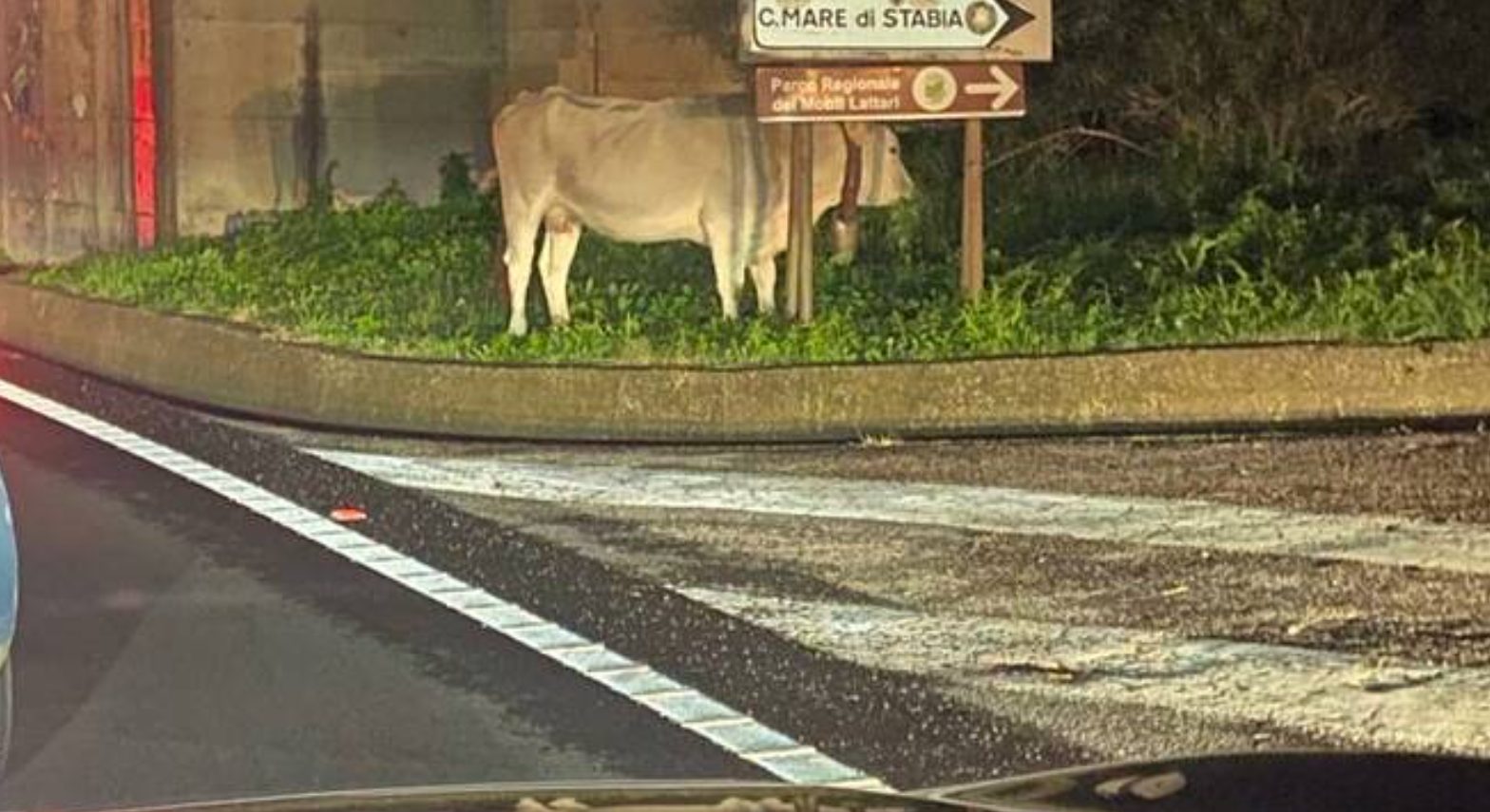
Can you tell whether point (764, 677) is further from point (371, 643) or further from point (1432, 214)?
point (1432, 214)

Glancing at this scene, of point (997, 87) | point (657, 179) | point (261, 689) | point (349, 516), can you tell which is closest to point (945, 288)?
point (997, 87)

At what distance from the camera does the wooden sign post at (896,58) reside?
45.3ft

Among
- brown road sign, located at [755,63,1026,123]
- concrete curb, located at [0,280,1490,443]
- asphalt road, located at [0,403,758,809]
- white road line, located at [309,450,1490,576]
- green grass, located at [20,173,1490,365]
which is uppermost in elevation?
brown road sign, located at [755,63,1026,123]

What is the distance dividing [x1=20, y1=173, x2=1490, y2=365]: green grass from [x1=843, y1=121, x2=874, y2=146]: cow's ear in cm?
110

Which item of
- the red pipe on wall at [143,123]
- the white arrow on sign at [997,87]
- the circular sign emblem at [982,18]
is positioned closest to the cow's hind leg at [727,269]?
the white arrow on sign at [997,87]

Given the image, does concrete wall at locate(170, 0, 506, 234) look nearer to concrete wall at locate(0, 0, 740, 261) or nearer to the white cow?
concrete wall at locate(0, 0, 740, 261)

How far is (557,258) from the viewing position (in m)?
15.3

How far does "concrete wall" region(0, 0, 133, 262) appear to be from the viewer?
926 inches

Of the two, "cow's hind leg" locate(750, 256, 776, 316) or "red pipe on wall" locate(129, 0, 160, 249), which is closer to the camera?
"cow's hind leg" locate(750, 256, 776, 316)

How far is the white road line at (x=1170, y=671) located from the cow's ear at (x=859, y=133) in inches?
293

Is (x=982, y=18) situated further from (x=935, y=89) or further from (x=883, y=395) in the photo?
(x=883, y=395)

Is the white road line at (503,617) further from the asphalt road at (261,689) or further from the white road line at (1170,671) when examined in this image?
the white road line at (1170,671)

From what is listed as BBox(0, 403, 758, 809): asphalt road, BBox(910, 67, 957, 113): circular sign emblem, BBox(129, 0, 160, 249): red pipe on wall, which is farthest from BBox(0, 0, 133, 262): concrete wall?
BBox(0, 403, 758, 809): asphalt road

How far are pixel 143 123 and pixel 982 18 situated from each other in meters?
11.8
